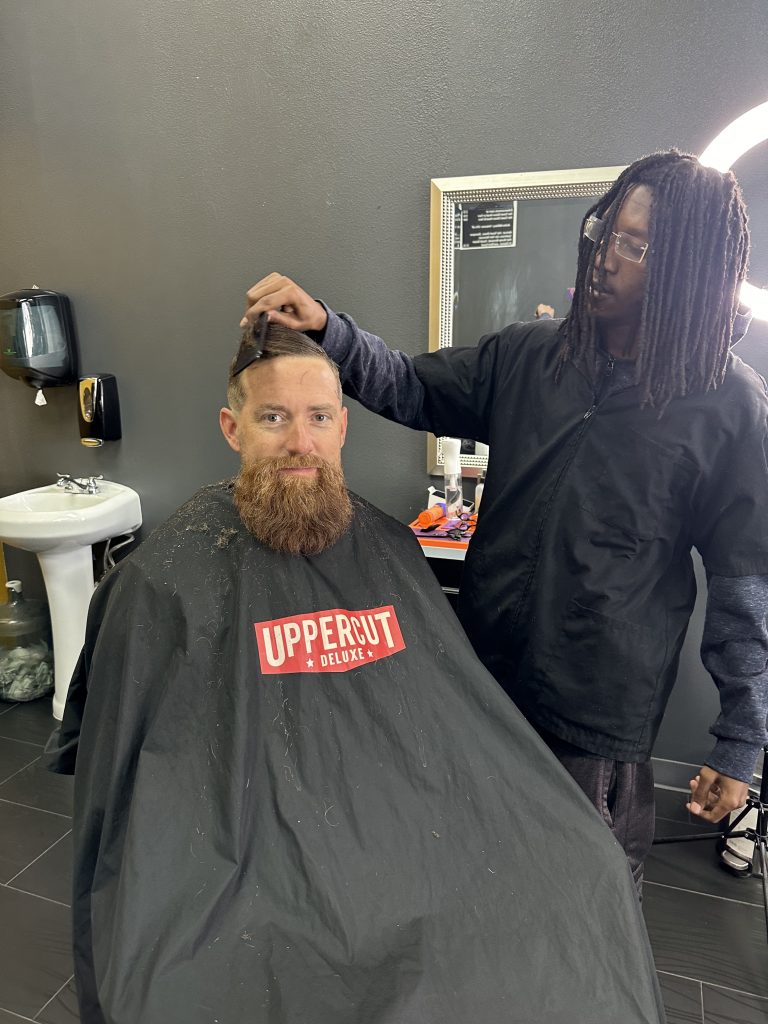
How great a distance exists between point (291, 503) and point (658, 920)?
1524mm

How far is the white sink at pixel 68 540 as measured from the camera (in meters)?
2.47

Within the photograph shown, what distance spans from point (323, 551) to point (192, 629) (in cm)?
31

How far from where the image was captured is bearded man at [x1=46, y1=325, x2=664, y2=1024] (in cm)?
84

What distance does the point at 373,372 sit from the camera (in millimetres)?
1344

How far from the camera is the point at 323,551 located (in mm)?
1360

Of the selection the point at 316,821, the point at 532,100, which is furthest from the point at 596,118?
the point at 316,821

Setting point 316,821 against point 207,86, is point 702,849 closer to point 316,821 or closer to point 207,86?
point 316,821

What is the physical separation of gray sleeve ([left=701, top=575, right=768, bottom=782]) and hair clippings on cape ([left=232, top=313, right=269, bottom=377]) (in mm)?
897

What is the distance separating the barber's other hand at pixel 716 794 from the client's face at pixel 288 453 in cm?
81

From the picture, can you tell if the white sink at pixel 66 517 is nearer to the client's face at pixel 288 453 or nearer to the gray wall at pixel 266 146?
the gray wall at pixel 266 146

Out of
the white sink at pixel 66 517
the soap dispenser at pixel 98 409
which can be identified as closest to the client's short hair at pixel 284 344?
the white sink at pixel 66 517

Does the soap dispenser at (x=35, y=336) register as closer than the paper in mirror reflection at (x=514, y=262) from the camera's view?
No

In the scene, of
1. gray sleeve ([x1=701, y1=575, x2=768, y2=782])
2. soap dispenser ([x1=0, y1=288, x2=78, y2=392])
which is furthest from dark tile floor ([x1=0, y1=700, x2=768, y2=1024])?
soap dispenser ([x1=0, y1=288, x2=78, y2=392])

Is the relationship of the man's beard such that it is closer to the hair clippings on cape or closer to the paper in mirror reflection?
the hair clippings on cape
